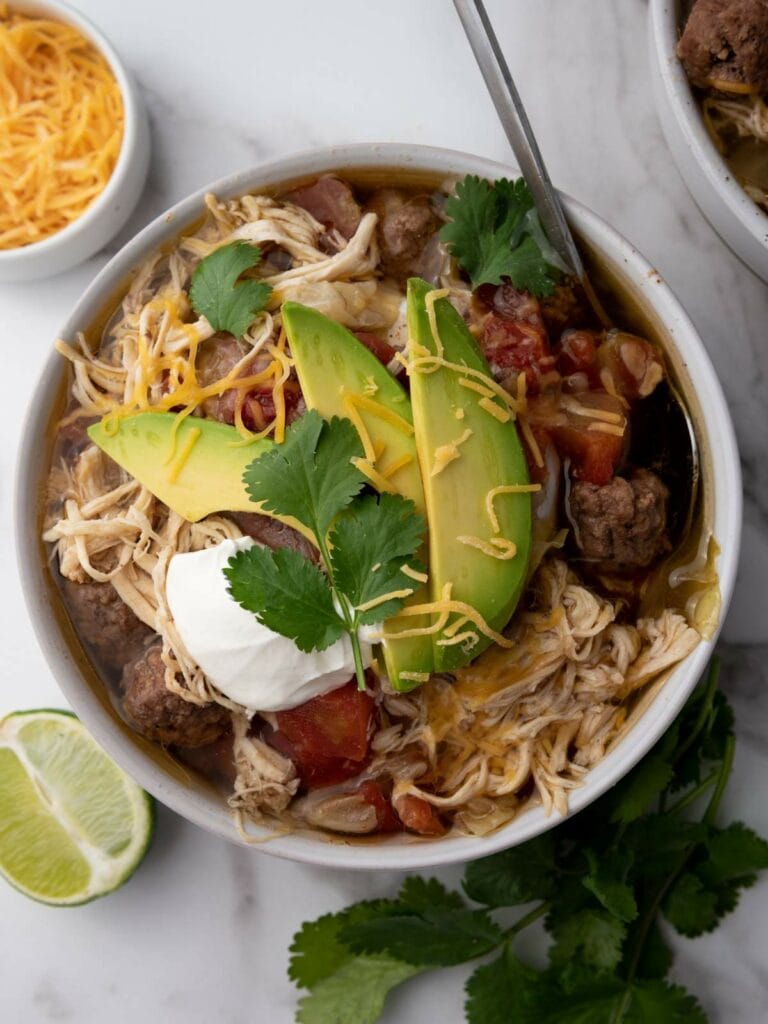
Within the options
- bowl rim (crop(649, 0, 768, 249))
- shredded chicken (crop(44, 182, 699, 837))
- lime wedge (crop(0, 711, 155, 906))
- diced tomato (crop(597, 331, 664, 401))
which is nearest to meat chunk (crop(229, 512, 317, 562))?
shredded chicken (crop(44, 182, 699, 837))

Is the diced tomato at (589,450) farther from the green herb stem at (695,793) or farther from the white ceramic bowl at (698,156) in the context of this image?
the green herb stem at (695,793)

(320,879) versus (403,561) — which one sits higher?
(403,561)

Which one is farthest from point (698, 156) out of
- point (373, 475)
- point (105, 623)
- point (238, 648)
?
point (105, 623)

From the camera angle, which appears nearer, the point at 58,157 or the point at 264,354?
the point at 264,354

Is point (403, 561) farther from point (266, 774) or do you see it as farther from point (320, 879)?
point (320, 879)

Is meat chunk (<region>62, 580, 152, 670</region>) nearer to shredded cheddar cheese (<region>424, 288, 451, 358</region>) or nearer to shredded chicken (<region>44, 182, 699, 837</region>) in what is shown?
shredded chicken (<region>44, 182, 699, 837</region>)

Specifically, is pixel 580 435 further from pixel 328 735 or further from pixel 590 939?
pixel 590 939

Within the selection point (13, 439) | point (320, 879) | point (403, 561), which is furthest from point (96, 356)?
point (320, 879)
